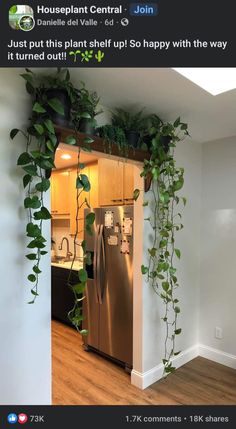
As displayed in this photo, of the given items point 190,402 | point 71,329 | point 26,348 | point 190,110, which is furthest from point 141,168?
point 71,329

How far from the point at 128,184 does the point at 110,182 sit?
30cm

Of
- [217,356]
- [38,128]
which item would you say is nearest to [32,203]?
[38,128]

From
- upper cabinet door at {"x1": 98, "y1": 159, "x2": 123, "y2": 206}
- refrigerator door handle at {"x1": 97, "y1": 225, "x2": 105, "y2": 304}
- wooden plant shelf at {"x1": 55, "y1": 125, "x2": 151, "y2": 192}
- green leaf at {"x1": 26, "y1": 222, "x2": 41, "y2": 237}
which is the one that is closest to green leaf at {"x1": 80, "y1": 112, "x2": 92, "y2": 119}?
wooden plant shelf at {"x1": 55, "y1": 125, "x2": 151, "y2": 192}

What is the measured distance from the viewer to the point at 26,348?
160 cm

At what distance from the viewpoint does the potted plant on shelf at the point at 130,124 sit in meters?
2.08

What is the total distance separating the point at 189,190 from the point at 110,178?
0.88m

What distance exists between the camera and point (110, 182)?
3.07m

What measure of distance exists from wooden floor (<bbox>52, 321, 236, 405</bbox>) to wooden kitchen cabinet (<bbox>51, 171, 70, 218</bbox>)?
2.00 m

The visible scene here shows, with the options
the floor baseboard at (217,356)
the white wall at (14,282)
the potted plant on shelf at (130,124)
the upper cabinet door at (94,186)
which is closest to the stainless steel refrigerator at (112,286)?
the upper cabinet door at (94,186)

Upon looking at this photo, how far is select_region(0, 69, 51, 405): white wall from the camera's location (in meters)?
1.50

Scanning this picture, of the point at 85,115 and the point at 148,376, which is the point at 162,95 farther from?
the point at 148,376
